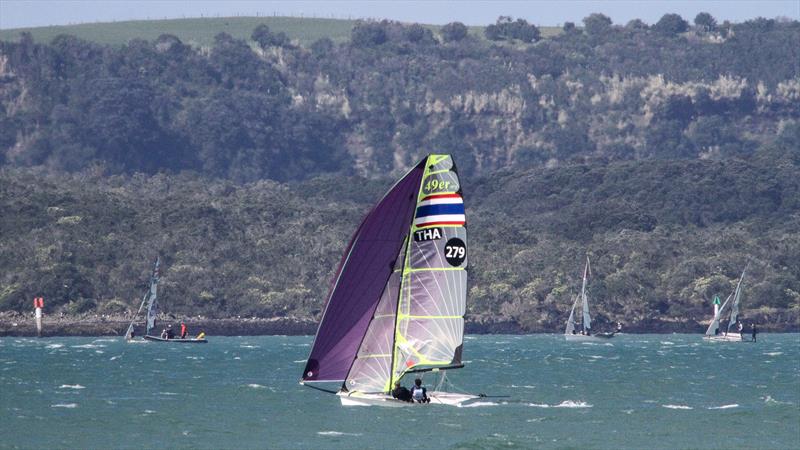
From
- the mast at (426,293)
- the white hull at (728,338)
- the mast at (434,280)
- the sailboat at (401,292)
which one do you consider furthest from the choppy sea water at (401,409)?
the white hull at (728,338)

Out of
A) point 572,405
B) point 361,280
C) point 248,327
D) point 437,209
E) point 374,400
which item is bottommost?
point 248,327

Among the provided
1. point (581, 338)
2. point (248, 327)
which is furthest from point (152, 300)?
point (581, 338)

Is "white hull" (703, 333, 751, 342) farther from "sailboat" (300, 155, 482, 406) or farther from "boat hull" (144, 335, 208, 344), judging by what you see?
"sailboat" (300, 155, 482, 406)

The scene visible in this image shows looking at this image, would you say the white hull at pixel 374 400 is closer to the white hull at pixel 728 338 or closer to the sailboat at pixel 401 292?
the sailboat at pixel 401 292

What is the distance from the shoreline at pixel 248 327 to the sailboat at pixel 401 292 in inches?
3307

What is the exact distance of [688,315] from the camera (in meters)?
158

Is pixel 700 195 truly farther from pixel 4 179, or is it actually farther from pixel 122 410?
pixel 122 410

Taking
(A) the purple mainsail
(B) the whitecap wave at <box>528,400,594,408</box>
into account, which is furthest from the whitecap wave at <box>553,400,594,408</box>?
(A) the purple mainsail

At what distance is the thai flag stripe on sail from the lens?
54.3 meters

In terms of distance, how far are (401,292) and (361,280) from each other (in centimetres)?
132

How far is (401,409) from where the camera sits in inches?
2350

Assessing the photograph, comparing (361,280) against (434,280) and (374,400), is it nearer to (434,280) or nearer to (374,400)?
(434,280)

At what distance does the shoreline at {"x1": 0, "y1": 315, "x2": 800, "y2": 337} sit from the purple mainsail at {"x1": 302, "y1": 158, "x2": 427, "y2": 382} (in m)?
83.9

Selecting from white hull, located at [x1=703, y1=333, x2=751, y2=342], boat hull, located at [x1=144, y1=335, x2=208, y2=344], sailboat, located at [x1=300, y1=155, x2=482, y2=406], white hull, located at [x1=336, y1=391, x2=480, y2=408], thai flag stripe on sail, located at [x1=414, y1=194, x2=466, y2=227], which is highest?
thai flag stripe on sail, located at [x1=414, y1=194, x2=466, y2=227]
